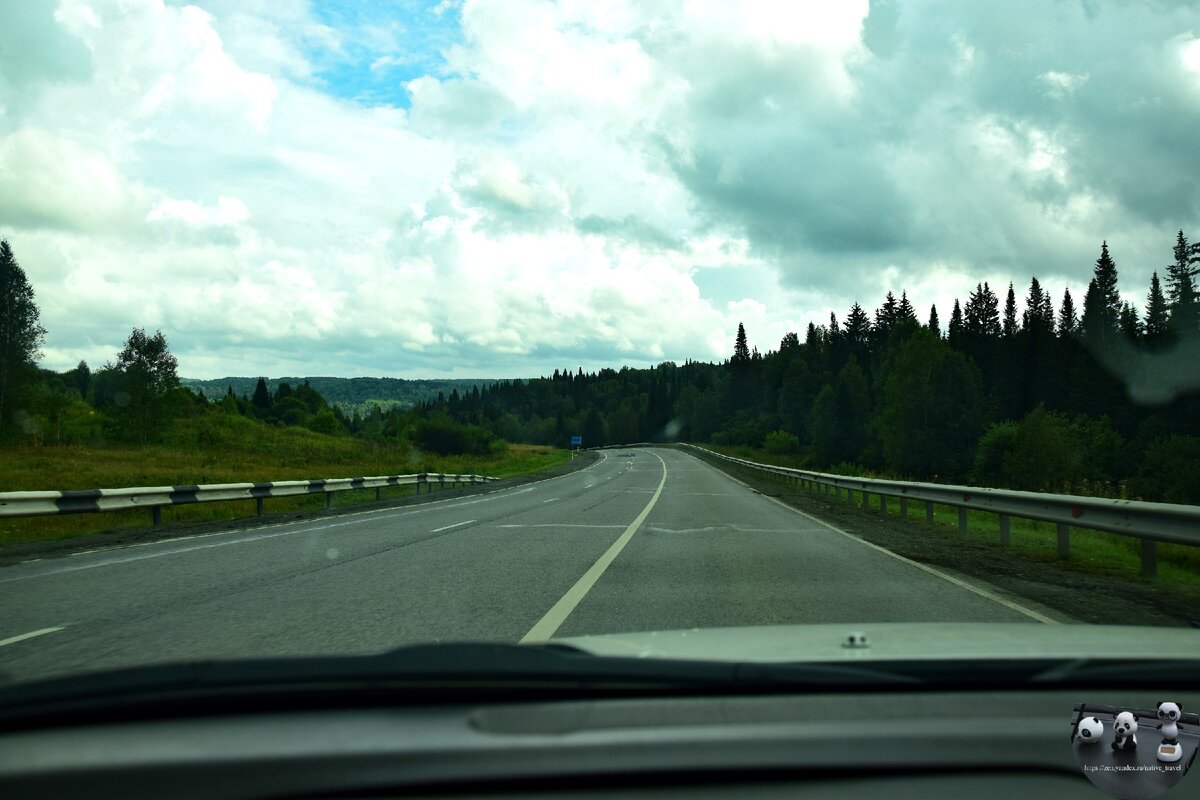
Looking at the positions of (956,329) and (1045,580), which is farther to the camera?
(956,329)

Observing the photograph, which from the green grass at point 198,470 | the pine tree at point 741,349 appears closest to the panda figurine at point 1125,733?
the green grass at point 198,470

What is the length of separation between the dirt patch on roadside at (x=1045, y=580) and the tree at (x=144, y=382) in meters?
80.0

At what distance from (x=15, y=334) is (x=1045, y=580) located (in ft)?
260

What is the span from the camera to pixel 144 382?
3265 inches

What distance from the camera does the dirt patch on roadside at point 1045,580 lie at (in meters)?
7.55

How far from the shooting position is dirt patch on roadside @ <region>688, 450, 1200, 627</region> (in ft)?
24.8

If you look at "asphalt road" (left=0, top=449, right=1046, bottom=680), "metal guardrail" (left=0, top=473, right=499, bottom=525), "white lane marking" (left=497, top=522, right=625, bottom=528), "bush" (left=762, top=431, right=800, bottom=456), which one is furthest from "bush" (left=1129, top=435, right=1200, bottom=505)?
"bush" (left=762, top=431, right=800, bottom=456)

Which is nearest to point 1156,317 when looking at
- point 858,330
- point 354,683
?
point 858,330

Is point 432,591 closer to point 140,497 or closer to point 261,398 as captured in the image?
point 140,497

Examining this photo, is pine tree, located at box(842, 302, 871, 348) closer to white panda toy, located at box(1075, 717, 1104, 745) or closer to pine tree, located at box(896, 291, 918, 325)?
pine tree, located at box(896, 291, 918, 325)

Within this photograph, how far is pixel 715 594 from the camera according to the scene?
866 cm

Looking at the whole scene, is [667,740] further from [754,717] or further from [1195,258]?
[1195,258]

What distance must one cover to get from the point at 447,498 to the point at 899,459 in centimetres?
6056

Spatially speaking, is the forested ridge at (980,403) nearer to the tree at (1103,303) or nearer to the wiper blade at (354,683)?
the tree at (1103,303)
